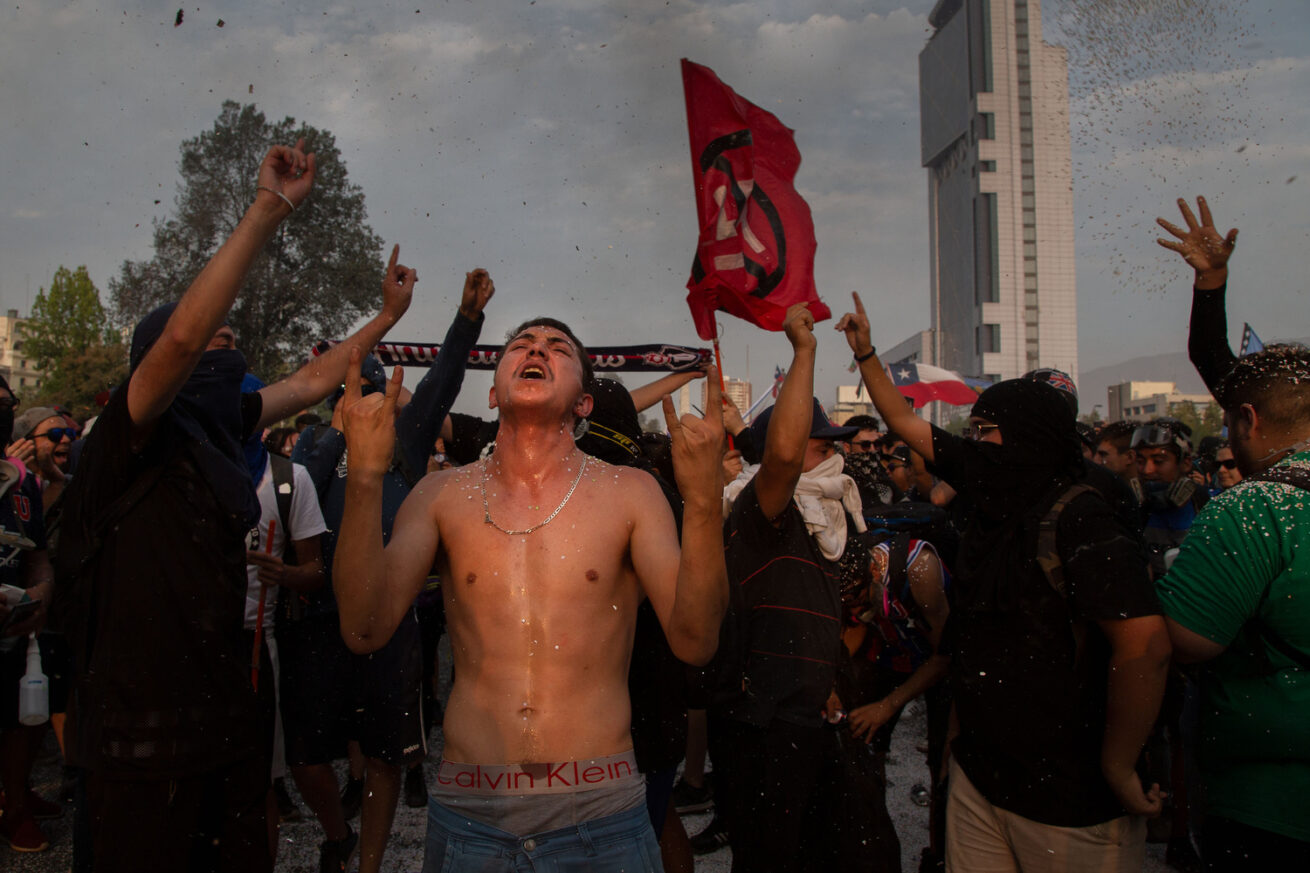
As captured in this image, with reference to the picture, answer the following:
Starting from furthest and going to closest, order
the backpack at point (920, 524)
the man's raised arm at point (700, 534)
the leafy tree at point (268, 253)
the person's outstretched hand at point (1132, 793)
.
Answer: the leafy tree at point (268, 253) < the backpack at point (920, 524) < the person's outstretched hand at point (1132, 793) < the man's raised arm at point (700, 534)

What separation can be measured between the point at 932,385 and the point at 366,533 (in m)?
15.0

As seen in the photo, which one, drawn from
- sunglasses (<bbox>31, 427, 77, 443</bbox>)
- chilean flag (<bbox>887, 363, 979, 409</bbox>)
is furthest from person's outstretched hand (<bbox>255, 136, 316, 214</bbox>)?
chilean flag (<bbox>887, 363, 979, 409</bbox>)

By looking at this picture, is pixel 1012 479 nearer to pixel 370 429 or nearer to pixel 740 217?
pixel 370 429

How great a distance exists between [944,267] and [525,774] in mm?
105736

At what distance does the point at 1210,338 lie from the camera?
315 centimetres

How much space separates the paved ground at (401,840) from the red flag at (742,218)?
A: 285 centimetres

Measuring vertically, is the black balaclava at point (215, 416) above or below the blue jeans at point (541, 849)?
above

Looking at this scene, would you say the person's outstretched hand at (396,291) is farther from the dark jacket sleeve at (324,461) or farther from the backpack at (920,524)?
the backpack at (920,524)

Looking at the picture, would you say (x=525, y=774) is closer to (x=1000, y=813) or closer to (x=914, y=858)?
(x=1000, y=813)

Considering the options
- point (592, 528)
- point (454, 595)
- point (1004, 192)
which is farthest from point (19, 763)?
point (1004, 192)

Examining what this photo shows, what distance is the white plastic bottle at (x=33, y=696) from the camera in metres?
3.96

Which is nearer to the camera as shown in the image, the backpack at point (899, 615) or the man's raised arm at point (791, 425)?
the man's raised arm at point (791, 425)

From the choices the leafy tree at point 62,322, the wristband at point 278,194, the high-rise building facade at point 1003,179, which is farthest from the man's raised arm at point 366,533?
the high-rise building facade at point 1003,179

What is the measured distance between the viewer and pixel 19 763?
4.32m
